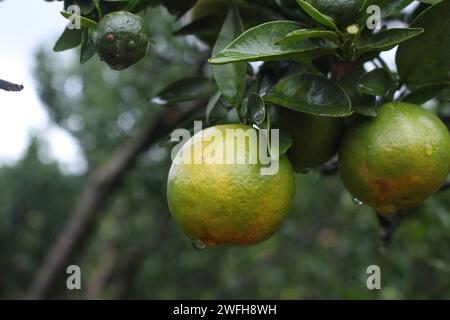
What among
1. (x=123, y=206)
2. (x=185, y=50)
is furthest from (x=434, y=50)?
(x=123, y=206)

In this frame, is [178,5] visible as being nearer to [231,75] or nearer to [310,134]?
[231,75]

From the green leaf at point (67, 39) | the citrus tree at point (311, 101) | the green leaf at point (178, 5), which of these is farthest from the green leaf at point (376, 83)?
the green leaf at point (67, 39)

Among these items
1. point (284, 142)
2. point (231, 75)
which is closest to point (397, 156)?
point (284, 142)

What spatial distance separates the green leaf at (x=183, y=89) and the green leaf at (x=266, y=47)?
Answer: 0.81ft

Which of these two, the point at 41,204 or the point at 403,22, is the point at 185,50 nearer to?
the point at 403,22

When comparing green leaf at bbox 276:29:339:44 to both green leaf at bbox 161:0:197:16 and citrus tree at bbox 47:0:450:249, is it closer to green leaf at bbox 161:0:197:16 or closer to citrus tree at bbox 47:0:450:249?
citrus tree at bbox 47:0:450:249

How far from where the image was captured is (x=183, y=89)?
102 cm

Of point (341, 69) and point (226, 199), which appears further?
point (341, 69)

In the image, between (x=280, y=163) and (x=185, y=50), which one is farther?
(x=185, y=50)

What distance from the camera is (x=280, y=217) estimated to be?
78cm

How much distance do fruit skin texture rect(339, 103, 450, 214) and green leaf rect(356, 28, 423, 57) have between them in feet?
0.32

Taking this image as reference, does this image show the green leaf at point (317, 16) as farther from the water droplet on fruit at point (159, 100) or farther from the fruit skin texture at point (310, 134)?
the water droplet on fruit at point (159, 100)

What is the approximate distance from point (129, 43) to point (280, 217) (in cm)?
29

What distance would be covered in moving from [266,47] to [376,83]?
0.58ft
